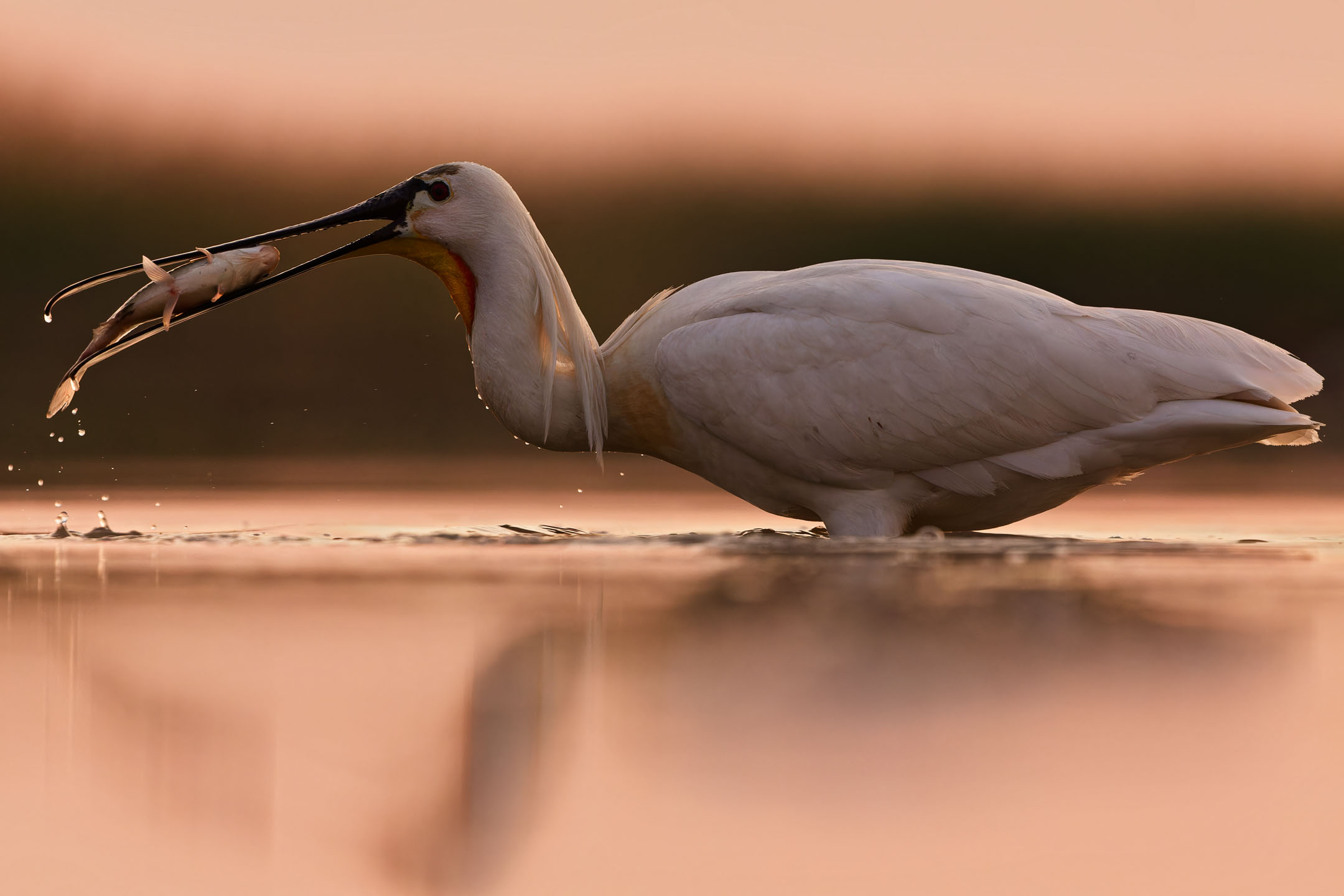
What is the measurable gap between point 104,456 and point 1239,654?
774cm

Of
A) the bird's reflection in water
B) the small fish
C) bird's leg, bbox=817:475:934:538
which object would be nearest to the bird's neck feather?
the small fish

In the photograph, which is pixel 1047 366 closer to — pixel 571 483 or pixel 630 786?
pixel 630 786

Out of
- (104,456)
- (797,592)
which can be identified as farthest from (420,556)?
(104,456)

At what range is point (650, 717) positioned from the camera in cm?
299

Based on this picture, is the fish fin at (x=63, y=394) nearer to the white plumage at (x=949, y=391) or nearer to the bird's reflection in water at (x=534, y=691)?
the bird's reflection in water at (x=534, y=691)

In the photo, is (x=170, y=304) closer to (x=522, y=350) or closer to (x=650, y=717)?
(x=522, y=350)

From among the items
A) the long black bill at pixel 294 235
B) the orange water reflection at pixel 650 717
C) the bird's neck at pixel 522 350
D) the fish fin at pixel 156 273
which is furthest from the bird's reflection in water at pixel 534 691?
the long black bill at pixel 294 235

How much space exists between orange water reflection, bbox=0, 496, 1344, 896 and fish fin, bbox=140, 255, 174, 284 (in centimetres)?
133

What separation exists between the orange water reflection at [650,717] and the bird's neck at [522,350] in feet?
4.14

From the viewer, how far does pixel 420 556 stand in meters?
5.43

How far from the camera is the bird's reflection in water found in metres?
2.54

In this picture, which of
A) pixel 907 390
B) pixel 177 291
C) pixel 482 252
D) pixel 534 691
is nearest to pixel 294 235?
pixel 177 291

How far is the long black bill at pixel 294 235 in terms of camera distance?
239 inches

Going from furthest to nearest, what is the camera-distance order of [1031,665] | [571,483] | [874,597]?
[571,483]
[874,597]
[1031,665]
